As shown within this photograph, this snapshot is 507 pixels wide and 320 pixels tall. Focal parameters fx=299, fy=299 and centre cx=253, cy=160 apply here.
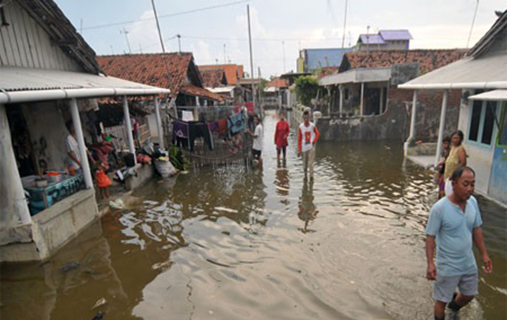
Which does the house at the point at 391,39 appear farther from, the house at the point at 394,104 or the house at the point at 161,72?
the house at the point at 161,72

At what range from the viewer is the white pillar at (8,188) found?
174 inches

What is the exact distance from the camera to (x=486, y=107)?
7.11 m

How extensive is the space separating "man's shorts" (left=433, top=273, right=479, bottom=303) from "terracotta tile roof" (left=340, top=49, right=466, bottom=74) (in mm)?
17149

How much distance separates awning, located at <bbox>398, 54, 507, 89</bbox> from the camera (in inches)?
226

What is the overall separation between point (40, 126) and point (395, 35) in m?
49.8

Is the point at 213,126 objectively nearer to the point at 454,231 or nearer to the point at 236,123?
the point at 236,123

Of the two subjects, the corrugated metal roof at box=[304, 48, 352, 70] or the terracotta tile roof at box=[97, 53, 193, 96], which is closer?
the terracotta tile roof at box=[97, 53, 193, 96]

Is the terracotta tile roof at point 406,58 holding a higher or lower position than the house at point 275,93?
higher

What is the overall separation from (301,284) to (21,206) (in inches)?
170

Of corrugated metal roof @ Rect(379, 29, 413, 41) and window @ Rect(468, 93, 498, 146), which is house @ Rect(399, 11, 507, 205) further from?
corrugated metal roof @ Rect(379, 29, 413, 41)

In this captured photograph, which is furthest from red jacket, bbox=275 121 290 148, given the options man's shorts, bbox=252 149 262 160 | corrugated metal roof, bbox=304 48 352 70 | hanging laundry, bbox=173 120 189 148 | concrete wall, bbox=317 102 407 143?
corrugated metal roof, bbox=304 48 352 70

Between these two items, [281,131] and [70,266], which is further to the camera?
[281,131]

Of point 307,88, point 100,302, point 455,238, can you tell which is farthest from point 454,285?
point 307,88

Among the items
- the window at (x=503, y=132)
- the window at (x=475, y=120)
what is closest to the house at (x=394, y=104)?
the window at (x=475, y=120)
